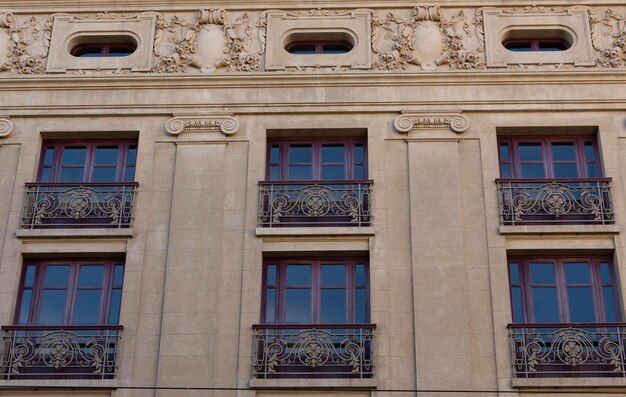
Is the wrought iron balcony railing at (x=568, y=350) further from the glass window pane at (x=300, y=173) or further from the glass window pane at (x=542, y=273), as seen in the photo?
the glass window pane at (x=300, y=173)

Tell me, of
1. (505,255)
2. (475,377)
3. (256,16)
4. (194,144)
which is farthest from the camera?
(256,16)

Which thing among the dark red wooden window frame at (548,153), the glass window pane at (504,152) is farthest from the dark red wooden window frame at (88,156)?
the dark red wooden window frame at (548,153)

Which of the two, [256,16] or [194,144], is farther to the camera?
[256,16]

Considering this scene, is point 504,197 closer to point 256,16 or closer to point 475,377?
point 475,377

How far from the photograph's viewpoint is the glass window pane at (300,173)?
70.8 ft

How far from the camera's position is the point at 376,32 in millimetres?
22859

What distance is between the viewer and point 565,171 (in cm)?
2147

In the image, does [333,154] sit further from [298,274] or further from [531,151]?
[531,151]

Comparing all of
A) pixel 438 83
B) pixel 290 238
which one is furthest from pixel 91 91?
pixel 438 83

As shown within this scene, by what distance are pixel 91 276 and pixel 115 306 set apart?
88 cm

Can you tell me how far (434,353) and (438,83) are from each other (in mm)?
6056

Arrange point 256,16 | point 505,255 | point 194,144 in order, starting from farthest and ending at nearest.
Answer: point 256,16, point 194,144, point 505,255

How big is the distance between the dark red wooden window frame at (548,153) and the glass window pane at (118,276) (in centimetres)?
782

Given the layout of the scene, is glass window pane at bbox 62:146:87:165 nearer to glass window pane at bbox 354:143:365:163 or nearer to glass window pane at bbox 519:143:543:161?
glass window pane at bbox 354:143:365:163
